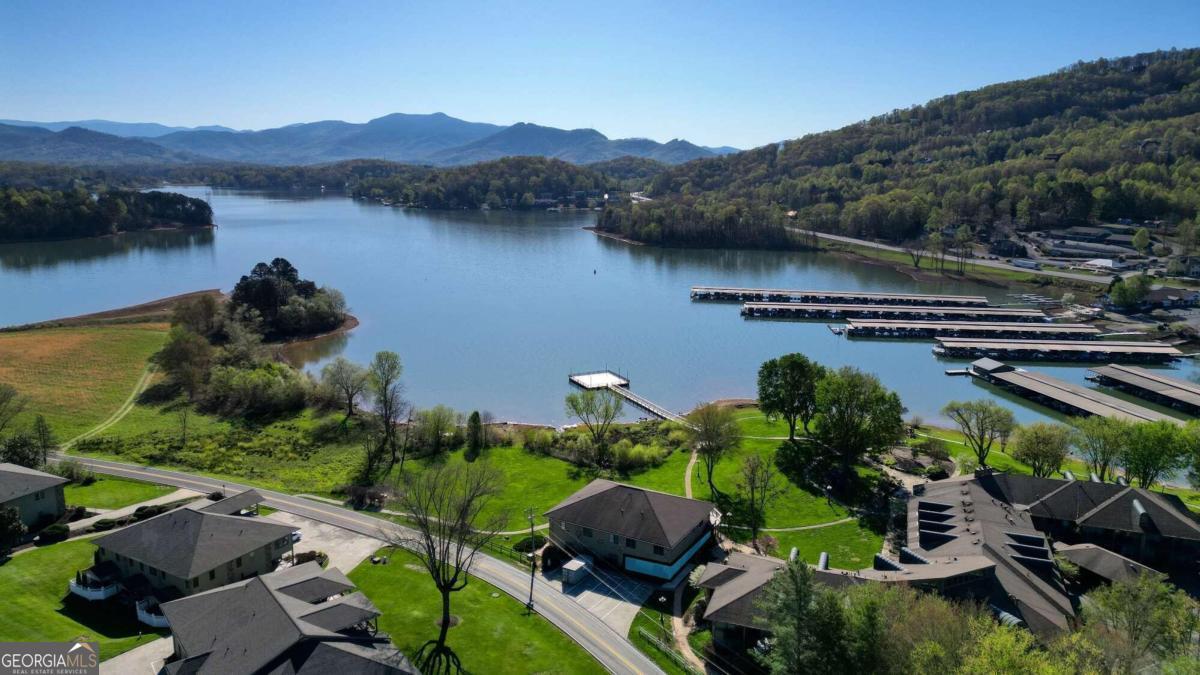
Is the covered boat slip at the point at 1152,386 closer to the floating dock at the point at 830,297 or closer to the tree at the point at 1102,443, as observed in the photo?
the tree at the point at 1102,443

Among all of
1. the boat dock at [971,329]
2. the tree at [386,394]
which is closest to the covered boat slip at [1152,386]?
the boat dock at [971,329]

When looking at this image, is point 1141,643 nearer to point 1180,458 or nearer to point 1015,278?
point 1180,458

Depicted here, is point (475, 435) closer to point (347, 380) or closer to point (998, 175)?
point (347, 380)

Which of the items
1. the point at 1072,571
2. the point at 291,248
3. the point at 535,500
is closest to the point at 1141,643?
the point at 1072,571

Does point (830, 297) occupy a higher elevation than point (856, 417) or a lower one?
lower

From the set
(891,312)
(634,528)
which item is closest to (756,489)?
(634,528)

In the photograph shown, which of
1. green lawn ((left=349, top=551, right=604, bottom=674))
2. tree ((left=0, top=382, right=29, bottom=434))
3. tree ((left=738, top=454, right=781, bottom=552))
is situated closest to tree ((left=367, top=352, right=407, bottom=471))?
green lawn ((left=349, top=551, right=604, bottom=674))
